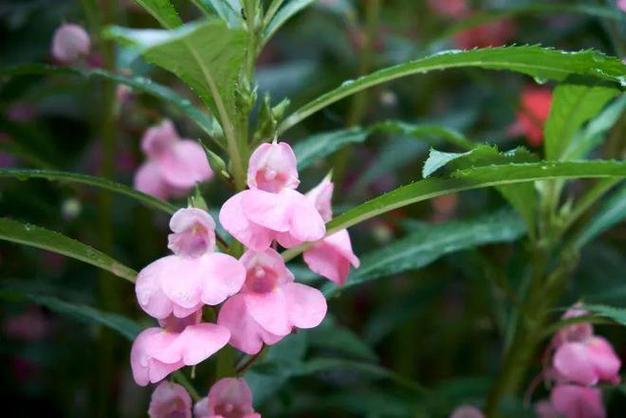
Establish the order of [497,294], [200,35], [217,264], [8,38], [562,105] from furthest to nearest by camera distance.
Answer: [8,38]
[497,294]
[562,105]
[217,264]
[200,35]

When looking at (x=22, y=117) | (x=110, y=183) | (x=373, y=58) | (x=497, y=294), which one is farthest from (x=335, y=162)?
(x=110, y=183)

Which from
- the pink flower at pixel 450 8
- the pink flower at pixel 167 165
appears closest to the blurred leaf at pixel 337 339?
the pink flower at pixel 167 165

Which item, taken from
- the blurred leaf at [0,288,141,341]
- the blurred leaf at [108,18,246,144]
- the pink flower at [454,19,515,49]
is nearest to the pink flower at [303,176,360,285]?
the blurred leaf at [108,18,246,144]

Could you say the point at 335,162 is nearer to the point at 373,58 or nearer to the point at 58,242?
the point at 373,58

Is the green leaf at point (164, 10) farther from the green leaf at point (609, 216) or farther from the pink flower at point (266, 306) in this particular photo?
the green leaf at point (609, 216)

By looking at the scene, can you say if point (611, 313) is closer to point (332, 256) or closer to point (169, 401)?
point (332, 256)

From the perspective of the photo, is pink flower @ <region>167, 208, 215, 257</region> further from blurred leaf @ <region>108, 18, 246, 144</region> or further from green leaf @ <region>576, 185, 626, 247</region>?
green leaf @ <region>576, 185, 626, 247</region>
